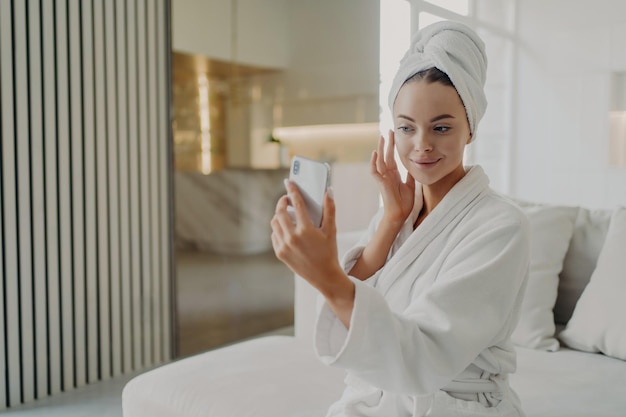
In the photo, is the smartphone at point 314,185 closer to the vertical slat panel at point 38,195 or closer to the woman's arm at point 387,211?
the woman's arm at point 387,211

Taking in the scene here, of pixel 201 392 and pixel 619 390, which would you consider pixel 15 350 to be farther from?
pixel 619 390

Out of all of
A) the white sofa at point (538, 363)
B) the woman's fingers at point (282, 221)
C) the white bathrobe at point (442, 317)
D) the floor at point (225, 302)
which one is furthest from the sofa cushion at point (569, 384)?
the floor at point (225, 302)

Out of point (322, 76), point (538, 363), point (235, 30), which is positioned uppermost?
point (235, 30)

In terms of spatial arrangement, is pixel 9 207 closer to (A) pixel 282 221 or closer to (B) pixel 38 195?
(B) pixel 38 195

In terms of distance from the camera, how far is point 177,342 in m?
3.36

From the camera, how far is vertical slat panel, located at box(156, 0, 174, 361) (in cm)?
320

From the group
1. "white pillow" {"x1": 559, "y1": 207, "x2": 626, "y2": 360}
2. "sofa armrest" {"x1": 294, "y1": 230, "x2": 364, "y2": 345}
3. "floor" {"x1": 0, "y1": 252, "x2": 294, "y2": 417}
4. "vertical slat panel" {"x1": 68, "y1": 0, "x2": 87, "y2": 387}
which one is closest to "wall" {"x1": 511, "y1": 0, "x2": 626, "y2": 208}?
"floor" {"x1": 0, "y1": 252, "x2": 294, "y2": 417}

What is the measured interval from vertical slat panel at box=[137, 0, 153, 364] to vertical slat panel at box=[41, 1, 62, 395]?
0.47 m

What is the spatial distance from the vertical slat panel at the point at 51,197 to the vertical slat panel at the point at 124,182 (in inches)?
13.3

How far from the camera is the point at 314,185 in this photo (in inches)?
35.5

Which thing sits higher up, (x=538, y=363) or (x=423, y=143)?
(x=423, y=143)

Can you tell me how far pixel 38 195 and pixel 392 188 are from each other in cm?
195

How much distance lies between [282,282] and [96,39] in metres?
2.14

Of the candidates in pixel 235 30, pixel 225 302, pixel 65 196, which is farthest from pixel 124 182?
pixel 235 30
